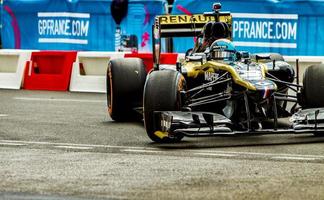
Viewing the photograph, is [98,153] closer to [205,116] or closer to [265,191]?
[205,116]

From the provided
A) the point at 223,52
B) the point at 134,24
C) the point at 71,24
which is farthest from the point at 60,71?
the point at 223,52

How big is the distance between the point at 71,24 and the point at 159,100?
12157 millimetres

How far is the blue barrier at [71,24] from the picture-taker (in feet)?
76.8

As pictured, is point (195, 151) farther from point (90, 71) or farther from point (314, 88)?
point (90, 71)

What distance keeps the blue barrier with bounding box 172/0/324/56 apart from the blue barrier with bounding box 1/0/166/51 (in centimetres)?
168

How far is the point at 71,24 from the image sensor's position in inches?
960

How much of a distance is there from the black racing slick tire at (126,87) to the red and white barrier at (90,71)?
5.90 m

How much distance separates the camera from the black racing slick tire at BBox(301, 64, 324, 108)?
1334 cm

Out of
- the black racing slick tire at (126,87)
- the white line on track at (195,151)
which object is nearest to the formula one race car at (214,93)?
the black racing slick tire at (126,87)

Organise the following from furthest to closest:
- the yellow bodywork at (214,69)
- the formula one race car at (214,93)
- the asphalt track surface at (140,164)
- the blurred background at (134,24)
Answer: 1. the blurred background at (134,24)
2. the yellow bodywork at (214,69)
3. the formula one race car at (214,93)
4. the asphalt track surface at (140,164)

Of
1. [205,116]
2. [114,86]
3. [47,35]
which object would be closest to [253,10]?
[47,35]

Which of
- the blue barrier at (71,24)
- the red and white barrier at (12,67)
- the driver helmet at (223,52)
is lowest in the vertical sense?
the red and white barrier at (12,67)

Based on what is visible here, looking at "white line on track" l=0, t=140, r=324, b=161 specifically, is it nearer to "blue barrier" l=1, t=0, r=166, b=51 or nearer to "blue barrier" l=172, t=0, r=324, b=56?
"blue barrier" l=172, t=0, r=324, b=56

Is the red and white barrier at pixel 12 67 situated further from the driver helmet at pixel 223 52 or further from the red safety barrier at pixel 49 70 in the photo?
the driver helmet at pixel 223 52
